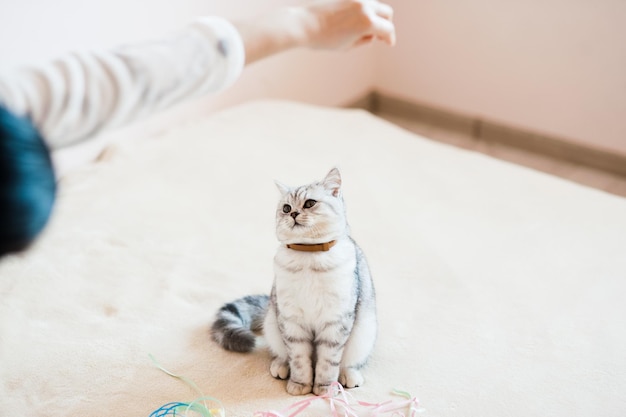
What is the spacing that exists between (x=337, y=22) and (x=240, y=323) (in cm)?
61

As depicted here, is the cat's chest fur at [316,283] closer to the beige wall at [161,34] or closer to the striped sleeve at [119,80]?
the striped sleeve at [119,80]

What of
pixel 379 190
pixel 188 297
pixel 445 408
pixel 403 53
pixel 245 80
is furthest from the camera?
pixel 403 53

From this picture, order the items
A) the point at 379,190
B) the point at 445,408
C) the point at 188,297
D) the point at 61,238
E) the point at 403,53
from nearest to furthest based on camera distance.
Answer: the point at 445,408 → the point at 188,297 → the point at 61,238 → the point at 379,190 → the point at 403,53

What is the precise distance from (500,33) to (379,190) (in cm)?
115

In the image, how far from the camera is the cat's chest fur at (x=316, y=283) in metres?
1.09

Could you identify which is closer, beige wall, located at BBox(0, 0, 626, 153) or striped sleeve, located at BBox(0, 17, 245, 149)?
striped sleeve, located at BBox(0, 17, 245, 149)

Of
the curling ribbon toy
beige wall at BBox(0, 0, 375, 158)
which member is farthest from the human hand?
beige wall at BBox(0, 0, 375, 158)

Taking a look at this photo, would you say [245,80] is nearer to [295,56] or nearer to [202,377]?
[295,56]

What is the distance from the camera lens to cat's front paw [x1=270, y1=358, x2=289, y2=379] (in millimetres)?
1219

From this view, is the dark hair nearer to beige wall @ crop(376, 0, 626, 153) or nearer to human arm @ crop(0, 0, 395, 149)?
human arm @ crop(0, 0, 395, 149)

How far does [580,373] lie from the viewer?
4.07 feet

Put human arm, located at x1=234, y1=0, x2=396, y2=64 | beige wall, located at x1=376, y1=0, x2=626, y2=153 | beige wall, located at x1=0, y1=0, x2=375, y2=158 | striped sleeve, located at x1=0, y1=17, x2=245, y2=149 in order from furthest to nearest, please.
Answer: beige wall, located at x1=376, y1=0, x2=626, y2=153
beige wall, located at x1=0, y1=0, x2=375, y2=158
human arm, located at x1=234, y1=0, x2=396, y2=64
striped sleeve, located at x1=0, y1=17, x2=245, y2=149

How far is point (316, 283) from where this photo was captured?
3.58 feet

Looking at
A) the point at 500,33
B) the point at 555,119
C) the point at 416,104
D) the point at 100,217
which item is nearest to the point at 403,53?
the point at 416,104
